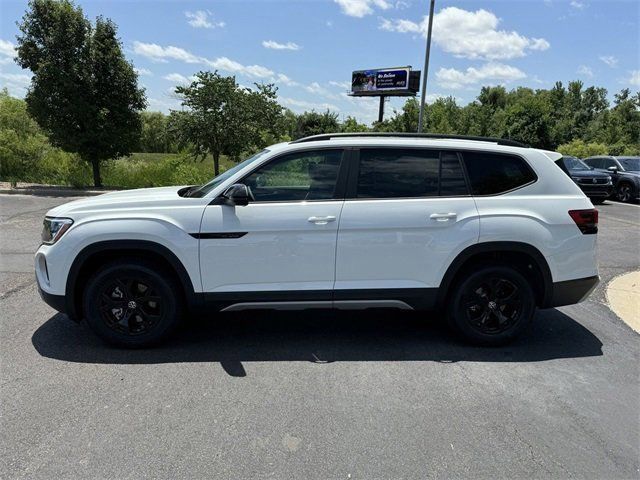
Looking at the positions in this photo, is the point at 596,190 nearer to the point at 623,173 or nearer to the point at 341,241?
the point at 623,173

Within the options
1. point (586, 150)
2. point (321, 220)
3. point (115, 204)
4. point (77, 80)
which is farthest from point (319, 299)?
A: point (586, 150)

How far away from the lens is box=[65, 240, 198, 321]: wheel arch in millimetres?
3793

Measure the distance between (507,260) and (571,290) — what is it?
621 mm

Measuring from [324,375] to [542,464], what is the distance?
161 centimetres

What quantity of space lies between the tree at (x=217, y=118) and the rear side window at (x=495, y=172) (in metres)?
15.2

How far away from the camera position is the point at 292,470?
2.59 metres

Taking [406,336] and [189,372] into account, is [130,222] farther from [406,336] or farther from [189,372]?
[406,336]

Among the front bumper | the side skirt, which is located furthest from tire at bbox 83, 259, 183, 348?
the side skirt

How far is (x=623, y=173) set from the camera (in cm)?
1827

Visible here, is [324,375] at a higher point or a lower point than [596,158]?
lower

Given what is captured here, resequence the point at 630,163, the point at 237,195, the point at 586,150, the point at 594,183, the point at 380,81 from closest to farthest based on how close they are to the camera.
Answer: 1. the point at 237,195
2. the point at 594,183
3. the point at 630,163
4. the point at 586,150
5. the point at 380,81

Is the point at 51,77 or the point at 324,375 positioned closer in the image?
the point at 324,375

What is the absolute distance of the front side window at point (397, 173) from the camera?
402 cm

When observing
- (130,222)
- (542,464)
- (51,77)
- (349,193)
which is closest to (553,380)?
(542,464)
